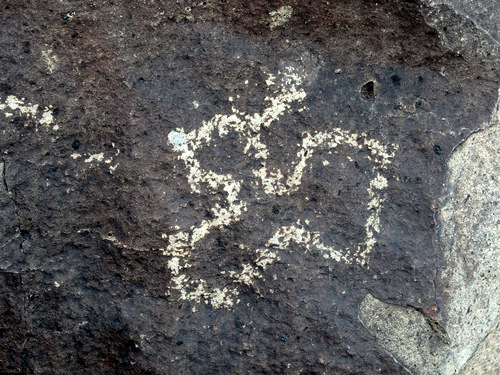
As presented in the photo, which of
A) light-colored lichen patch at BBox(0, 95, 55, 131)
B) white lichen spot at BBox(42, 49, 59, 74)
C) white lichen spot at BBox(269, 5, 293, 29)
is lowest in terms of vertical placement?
light-colored lichen patch at BBox(0, 95, 55, 131)

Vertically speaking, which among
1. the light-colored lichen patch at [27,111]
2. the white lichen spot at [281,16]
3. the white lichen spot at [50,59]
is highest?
the white lichen spot at [281,16]

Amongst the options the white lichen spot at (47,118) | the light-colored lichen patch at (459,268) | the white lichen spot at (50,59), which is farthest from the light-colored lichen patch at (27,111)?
the light-colored lichen patch at (459,268)

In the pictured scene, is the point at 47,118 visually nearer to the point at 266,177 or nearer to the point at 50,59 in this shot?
the point at 50,59

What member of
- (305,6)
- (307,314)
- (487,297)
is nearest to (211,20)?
(305,6)

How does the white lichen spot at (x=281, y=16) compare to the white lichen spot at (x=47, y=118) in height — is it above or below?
above

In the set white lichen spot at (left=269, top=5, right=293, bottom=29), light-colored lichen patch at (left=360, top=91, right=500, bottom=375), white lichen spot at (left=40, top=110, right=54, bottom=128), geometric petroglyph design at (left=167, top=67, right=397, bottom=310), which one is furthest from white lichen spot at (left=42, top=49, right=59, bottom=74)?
light-colored lichen patch at (left=360, top=91, right=500, bottom=375)

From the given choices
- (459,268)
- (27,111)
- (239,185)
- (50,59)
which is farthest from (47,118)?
(459,268)

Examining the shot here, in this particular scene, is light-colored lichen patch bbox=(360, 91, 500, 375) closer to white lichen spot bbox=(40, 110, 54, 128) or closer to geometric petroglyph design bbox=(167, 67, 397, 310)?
geometric petroglyph design bbox=(167, 67, 397, 310)

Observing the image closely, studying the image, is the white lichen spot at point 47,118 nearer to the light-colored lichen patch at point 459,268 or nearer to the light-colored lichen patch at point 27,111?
the light-colored lichen patch at point 27,111

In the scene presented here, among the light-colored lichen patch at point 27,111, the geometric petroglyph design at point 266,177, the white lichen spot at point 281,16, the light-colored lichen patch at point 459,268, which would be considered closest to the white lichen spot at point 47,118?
the light-colored lichen patch at point 27,111
